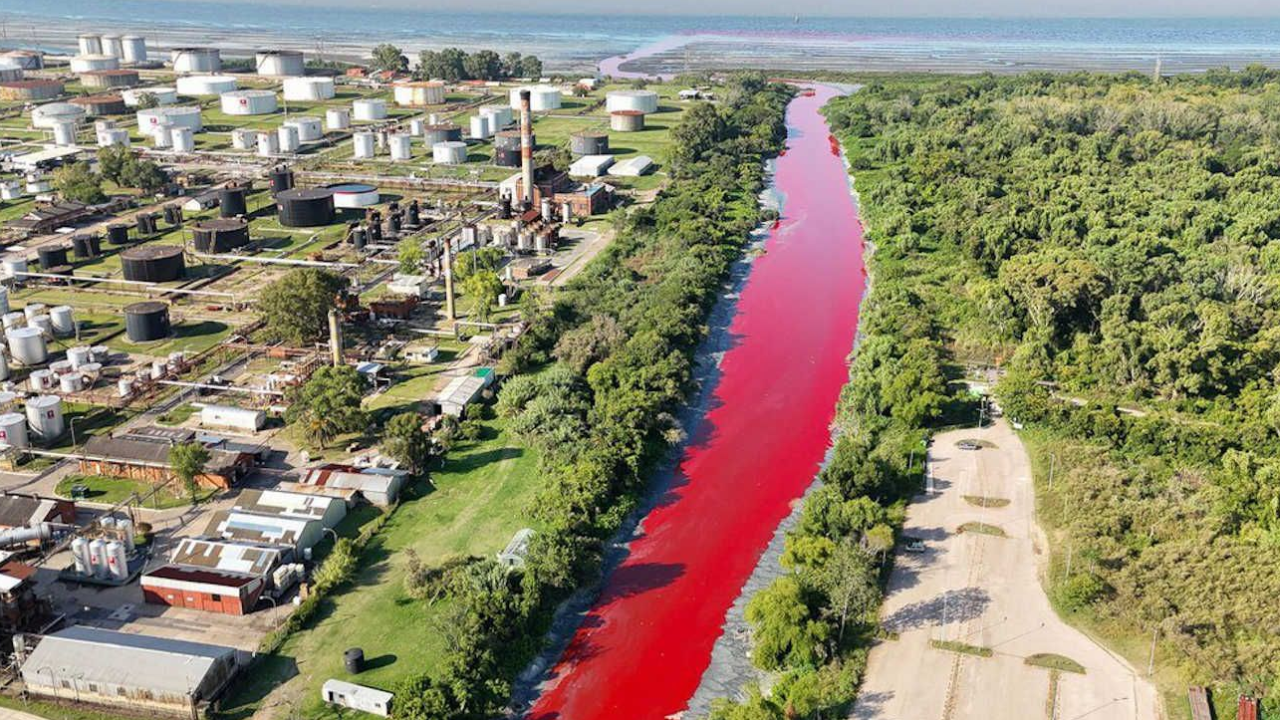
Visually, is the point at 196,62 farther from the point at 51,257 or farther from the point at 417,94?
the point at 51,257

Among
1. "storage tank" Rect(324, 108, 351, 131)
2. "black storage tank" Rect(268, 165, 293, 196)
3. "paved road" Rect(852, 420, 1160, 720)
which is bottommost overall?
"paved road" Rect(852, 420, 1160, 720)

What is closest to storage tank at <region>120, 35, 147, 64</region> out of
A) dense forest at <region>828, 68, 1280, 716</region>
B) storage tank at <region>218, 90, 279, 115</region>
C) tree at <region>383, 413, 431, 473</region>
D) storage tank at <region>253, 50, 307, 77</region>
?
storage tank at <region>253, 50, 307, 77</region>

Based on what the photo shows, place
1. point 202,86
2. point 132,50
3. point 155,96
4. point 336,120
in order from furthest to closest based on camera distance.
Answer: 1. point 132,50
2. point 202,86
3. point 155,96
4. point 336,120

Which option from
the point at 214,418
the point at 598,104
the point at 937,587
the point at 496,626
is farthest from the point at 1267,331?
the point at 598,104

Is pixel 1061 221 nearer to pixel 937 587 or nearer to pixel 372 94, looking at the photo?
pixel 937 587

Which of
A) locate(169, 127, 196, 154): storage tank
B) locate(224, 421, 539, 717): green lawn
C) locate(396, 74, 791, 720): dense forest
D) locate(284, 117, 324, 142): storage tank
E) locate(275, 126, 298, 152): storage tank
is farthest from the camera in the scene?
locate(284, 117, 324, 142): storage tank

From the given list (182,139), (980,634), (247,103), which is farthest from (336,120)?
(980,634)

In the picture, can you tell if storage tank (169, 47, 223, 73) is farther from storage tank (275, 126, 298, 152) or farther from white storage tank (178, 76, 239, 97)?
storage tank (275, 126, 298, 152)
